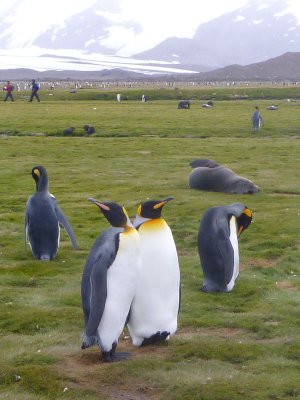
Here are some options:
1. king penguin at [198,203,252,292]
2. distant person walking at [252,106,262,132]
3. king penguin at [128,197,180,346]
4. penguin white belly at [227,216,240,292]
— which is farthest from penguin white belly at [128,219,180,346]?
distant person walking at [252,106,262,132]

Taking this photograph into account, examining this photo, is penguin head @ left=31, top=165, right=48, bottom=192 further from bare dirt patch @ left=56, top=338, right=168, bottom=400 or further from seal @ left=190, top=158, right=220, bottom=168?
seal @ left=190, top=158, right=220, bottom=168

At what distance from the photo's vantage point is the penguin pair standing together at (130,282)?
6.02 metres

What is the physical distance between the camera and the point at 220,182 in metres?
15.3

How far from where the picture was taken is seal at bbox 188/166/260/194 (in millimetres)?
14789

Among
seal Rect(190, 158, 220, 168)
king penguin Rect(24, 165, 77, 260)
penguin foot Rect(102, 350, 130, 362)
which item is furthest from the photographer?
seal Rect(190, 158, 220, 168)

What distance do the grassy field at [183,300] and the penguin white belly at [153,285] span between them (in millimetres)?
192

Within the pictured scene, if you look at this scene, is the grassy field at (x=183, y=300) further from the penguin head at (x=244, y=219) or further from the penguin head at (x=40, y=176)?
the penguin head at (x=40, y=176)

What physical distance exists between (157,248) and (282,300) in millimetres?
1950

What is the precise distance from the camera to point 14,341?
6.61 metres

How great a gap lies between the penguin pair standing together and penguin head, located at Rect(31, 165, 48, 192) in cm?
332

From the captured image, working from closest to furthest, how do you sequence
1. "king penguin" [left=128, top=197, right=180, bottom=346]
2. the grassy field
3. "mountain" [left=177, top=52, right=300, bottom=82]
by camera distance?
the grassy field < "king penguin" [left=128, top=197, right=180, bottom=346] < "mountain" [left=177, top=52, right=300, bottom=82]

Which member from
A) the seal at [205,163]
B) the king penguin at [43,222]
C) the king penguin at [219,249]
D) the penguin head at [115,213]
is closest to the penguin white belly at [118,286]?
the penguin head at [115,213]

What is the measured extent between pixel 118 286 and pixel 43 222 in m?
3.67

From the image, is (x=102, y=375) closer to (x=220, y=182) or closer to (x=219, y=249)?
(x=219, y=249)
